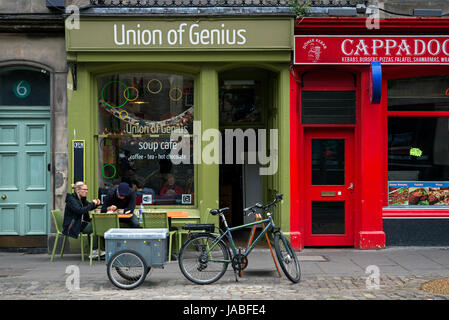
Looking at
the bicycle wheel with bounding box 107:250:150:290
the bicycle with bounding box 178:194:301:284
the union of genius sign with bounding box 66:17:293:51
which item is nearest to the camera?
the bicycle wheel with bounding box 107:250:150:290

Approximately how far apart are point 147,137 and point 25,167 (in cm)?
259

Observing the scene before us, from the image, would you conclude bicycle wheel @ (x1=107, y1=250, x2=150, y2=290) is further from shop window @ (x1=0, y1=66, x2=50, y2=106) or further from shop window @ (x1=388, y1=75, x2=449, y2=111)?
shop window @ (x1=388, y1=75, x2=449, y2=111)

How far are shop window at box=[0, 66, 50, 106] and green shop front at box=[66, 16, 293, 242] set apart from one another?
2.54 feet

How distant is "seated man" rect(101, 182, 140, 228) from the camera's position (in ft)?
34.6

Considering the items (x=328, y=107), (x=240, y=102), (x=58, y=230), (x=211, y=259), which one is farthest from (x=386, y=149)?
(x=58, y=230)

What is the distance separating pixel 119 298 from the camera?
7543 mm

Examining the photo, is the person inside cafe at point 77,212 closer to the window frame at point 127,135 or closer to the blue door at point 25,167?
the window frame at point 127,135

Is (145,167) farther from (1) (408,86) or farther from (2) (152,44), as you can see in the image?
(1) (408,86)

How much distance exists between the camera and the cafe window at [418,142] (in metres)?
11.7

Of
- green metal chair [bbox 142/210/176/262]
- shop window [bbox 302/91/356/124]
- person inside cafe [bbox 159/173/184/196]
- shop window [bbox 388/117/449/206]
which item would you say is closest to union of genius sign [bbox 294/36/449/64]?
shop window [bbox 302/91/356/124]

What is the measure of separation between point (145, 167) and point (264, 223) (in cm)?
386

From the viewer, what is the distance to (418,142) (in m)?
11.7

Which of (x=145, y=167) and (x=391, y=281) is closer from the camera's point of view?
(x=391, y=281)
